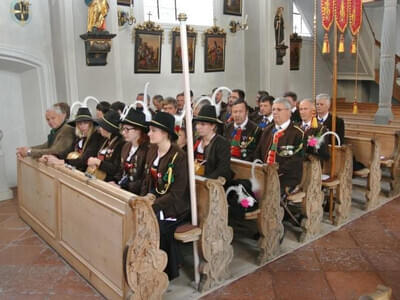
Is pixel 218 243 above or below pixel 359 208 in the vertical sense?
above

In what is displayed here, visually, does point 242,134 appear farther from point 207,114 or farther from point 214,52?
point 214,52

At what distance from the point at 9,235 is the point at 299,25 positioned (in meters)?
10.7

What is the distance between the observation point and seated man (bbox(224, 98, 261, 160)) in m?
5.09

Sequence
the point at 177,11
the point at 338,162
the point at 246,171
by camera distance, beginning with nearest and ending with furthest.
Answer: the point at 246,171
the point at 338,162
the point at 177,11

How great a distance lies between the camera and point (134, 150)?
4.19 metres

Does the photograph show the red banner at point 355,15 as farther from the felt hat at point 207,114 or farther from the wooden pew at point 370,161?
the felt hat at point 207,114

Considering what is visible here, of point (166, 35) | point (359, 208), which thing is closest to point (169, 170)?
point (359, 208)

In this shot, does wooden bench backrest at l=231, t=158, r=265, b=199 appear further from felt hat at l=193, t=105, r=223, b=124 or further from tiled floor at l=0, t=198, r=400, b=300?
tiled floor at l=0, t=198, r=400, b=300

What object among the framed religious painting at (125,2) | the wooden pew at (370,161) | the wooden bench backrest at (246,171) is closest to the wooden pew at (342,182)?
the wooden pew at (370,161)

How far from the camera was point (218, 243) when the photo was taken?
3.65m

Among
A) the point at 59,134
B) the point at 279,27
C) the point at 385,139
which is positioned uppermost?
the point at 279,27

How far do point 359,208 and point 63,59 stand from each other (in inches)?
209

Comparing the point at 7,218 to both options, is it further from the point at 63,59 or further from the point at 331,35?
the point at 331,35

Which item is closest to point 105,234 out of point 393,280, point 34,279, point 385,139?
point 34,279
